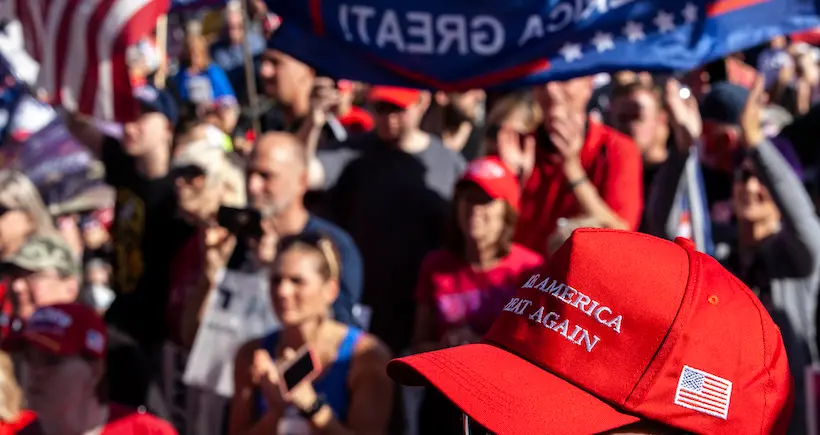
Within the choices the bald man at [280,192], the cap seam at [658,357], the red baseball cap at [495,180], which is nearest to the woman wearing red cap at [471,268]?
the red baseball cap at [495,180]

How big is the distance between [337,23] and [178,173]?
1434 millimetres

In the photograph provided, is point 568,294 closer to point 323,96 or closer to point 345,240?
point 345,240

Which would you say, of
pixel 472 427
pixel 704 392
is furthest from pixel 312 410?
pixel 704 392

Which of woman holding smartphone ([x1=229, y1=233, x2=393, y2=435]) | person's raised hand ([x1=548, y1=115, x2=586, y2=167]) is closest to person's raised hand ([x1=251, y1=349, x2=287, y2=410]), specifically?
woman holding smartphone ([x1=229, y1=233, x2=393, y2=435])

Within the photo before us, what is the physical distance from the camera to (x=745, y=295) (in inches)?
71.0

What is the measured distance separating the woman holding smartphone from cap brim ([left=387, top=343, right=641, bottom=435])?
8.55 feet

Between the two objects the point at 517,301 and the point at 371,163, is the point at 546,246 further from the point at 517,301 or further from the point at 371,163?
the point at 517,301

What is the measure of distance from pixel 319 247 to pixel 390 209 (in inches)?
41.4

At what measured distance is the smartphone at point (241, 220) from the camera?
17.5ft

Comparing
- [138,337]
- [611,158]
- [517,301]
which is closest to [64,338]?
[138,337]

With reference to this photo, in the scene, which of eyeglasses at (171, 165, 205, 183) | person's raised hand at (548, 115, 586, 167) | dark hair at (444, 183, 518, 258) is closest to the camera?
dark hair at (444, 183, 518, 258)

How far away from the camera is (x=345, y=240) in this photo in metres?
5.27

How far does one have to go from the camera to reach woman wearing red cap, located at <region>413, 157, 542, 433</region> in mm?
4973

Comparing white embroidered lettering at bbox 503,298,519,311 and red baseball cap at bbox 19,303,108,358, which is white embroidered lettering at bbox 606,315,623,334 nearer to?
white embroidered lettering at bbox 503,298,519,311
